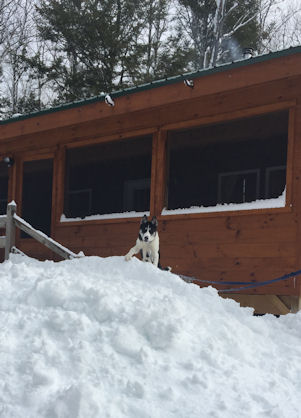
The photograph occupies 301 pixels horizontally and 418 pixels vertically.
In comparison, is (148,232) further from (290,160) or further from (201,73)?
(201,73)

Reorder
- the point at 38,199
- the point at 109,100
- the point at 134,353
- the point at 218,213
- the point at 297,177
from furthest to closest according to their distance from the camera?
1. the point at 38,199
2. the point at 109,100
3. the point at 218,213
4. the point at 297,177
5. the point at 134,353

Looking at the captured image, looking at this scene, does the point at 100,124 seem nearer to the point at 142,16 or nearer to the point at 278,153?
the point at 278,153

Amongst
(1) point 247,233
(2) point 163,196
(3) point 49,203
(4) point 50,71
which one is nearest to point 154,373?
(1) point 247,233

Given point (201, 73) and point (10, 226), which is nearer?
point (201, 73)

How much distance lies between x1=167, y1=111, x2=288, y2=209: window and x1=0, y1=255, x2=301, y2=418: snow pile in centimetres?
498

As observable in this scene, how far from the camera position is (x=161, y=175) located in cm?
874

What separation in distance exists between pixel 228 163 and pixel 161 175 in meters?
3.30

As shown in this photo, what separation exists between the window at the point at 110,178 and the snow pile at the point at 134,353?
6.38 meters

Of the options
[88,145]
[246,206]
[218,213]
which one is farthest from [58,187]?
[246,206]

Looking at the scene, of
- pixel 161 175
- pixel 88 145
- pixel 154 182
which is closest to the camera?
pixel 161 175

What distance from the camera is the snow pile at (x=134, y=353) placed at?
334 centimetres

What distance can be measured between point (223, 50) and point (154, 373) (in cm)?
2354

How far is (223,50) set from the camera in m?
24.9

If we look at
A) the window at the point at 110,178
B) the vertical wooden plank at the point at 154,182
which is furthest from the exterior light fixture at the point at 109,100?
the window at the point at 110,178
